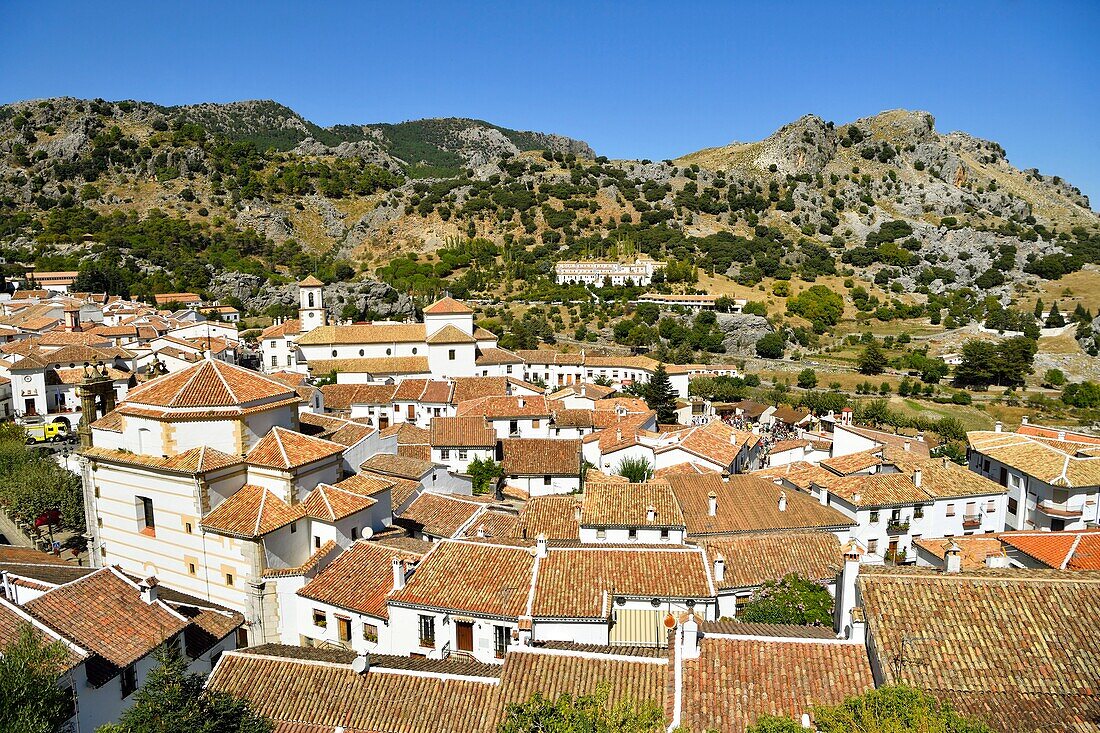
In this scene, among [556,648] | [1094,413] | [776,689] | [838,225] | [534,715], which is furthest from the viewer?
[838,225]

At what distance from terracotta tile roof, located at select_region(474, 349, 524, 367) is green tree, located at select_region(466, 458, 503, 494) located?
24109 mm

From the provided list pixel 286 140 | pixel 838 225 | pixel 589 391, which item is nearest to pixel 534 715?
pixel 589 391

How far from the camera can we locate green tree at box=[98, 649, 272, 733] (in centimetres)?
912

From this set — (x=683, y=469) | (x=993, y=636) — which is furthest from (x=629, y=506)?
(x=683, y=469)

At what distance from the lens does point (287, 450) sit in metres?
19.4

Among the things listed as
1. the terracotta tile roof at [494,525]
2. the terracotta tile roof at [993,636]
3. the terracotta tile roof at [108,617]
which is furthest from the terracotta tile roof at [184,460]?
the terracotta tile roof at [993,636]

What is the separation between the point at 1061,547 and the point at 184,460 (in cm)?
2487

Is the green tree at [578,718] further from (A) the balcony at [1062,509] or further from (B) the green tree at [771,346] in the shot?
(B) the green tree at [771,346]

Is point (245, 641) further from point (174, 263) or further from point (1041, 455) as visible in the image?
point (174, 263)

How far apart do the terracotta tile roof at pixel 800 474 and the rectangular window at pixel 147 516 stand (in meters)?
22.4

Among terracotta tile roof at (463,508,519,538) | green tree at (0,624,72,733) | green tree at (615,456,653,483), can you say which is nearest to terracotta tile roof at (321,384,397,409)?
green tree at (615,456,653,483)

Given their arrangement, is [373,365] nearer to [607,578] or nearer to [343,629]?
[343,629]

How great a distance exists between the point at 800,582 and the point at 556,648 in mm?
7708

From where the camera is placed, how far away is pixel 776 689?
35.9 feet
